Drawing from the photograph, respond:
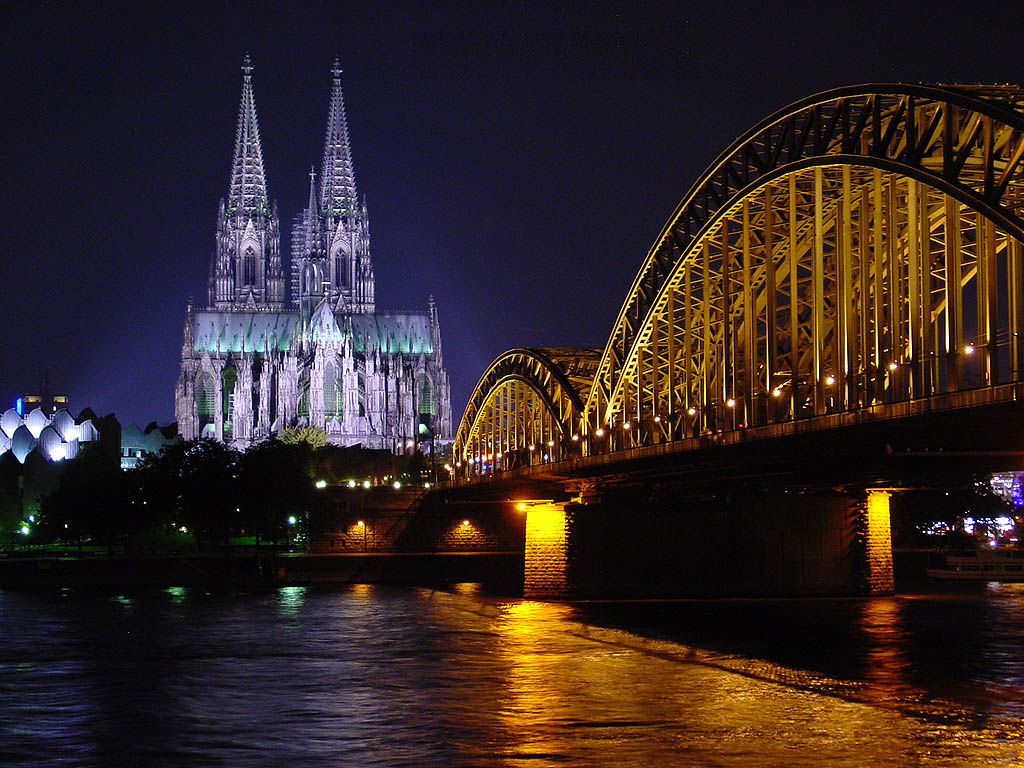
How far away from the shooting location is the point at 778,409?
206ft

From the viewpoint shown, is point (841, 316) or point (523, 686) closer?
point (523, 686)

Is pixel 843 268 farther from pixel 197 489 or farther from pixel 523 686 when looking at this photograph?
pixel 197 489

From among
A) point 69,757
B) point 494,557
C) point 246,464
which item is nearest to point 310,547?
point 246,464

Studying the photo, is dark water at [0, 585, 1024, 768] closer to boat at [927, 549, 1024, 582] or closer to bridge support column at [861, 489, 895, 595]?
bridge support column at [861, 489, 895, 595]

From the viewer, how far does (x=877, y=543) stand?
257 feet

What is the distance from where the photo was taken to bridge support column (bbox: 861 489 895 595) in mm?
76688

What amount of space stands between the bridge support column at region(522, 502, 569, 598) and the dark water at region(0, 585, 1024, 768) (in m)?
5.59

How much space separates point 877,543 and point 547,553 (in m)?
15.7

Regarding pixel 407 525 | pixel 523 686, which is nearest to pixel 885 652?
pixel 523 686

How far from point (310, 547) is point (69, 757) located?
90.6 m

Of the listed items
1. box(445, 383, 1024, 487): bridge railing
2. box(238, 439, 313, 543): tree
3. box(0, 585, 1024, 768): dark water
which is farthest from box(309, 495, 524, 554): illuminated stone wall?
box(0, 585, 1024, 768): dark water

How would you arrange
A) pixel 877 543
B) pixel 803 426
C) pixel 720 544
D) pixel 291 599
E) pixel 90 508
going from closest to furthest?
pixel 803 426, pixel 877 543, pixel 720 544, pixel 291 599, pixel 90 508

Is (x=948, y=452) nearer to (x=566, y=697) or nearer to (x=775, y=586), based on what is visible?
(x=566, y=697)

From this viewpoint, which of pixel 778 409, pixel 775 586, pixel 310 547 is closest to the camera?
pixel 778 409
